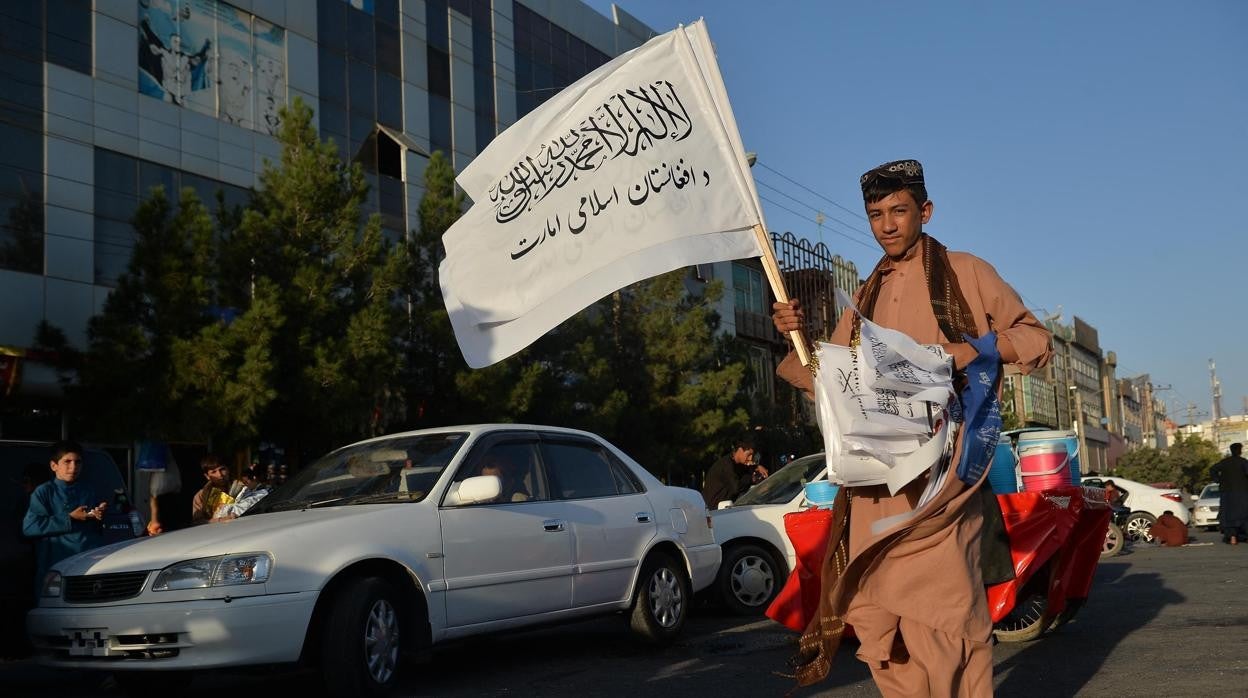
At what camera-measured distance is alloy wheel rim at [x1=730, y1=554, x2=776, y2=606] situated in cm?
1102

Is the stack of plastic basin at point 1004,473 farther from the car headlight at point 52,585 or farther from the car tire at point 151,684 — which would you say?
the car headlight at point 52,585

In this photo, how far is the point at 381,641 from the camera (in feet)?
21.8

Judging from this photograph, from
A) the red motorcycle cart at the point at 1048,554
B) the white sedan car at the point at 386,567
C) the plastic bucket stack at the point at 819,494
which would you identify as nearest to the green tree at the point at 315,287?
the white sedan car at the point at 386,567

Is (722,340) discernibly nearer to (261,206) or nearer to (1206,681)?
(261,206)

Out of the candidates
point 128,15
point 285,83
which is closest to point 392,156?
point 285,83

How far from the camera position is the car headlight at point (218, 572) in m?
6.19

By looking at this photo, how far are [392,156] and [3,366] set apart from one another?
1215 centimetres

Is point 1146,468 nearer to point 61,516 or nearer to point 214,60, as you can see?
point 214,60

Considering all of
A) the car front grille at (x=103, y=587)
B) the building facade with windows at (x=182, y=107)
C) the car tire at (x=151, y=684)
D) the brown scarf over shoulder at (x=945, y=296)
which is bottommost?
the car tire at (x=151, y=684)

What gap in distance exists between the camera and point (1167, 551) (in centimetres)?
1933

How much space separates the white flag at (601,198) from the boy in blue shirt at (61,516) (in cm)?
493

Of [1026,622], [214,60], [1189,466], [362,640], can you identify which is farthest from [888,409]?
[1189,466]

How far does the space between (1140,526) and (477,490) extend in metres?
19.7

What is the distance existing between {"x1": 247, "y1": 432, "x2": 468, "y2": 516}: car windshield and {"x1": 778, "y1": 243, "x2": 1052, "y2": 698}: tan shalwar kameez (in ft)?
13.3
